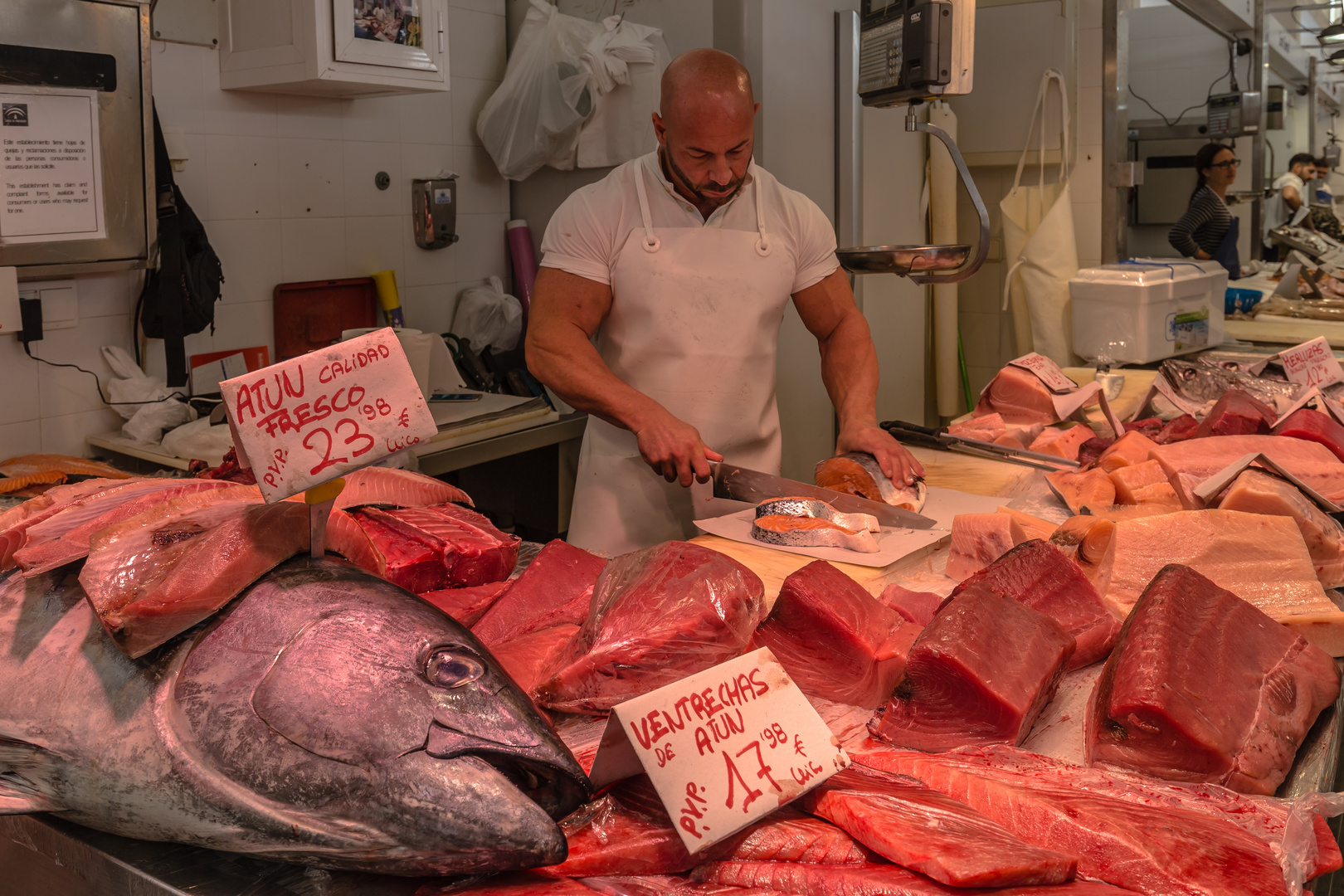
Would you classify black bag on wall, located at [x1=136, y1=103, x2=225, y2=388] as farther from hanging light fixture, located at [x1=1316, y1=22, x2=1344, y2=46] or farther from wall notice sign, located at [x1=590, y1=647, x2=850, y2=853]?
hanging light fixture, located at [x1=1316, y1=22, x2=1344, y2=46]

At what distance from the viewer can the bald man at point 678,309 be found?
316 cm

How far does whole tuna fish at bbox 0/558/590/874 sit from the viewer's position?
1.05 m

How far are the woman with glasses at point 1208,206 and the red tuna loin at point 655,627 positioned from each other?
20.6 feet

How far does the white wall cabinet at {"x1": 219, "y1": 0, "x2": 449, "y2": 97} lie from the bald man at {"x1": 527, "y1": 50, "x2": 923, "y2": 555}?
1.53 m

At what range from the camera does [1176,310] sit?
4793 millimetres

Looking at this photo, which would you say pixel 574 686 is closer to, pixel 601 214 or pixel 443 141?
pixel 601 214

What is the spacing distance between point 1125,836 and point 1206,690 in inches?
→ 14.7

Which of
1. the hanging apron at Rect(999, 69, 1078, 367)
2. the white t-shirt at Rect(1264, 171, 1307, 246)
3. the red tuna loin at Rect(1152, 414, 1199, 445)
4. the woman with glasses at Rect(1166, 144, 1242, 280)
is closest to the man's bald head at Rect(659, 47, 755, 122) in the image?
the red tuna loin at Rect(1152, 414, 1199, 445)

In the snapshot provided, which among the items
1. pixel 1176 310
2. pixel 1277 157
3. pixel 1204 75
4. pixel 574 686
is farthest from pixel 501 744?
pixel 1277 157

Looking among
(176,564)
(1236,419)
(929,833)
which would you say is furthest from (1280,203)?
(176,564)

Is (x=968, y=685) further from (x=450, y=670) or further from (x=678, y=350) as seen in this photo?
(x=678, y=350)

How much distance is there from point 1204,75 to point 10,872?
8.29 metres

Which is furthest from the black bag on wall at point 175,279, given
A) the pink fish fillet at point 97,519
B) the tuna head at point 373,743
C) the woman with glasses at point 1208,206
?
the woman with glasses at point 1208,206

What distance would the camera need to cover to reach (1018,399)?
3.79 meters
